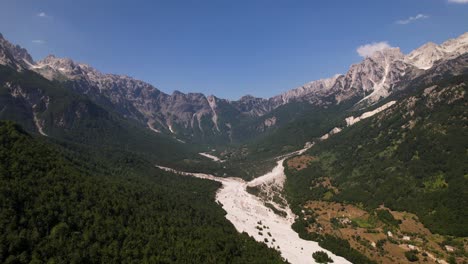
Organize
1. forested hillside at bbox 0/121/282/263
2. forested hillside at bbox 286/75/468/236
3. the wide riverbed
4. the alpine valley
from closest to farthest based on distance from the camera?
forested hillside at bbox 0/121/282/263, the alpine valley, the wide riverbed, forested hillside at bbox 286/75/468/236

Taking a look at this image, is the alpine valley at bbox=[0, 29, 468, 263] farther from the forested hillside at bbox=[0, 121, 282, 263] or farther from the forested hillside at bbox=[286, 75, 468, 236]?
the forested hillside at bbox=[286, 75, 468, 236]

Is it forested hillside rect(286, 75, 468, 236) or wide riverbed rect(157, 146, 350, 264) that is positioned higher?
forested hillside rect(286, 75, 468, 236)

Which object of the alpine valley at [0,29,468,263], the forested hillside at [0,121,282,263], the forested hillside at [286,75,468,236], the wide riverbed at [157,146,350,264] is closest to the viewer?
the forested hillside at [0,121,282,263]

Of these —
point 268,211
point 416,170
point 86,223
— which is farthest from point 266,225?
point 86,223

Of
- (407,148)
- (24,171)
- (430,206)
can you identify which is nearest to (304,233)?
(430,206)

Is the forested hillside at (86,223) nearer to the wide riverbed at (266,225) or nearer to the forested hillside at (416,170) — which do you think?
the wide riverbed at (266,225)

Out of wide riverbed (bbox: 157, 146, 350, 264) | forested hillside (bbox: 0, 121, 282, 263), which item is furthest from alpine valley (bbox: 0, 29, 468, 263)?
wide riverbed (bbox: 157, 146, 350, 264)

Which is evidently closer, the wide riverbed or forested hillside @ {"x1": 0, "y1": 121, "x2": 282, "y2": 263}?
forested hillside @ {"x1": 0, "y1": 121, "x2": 282, "y2": 263}
